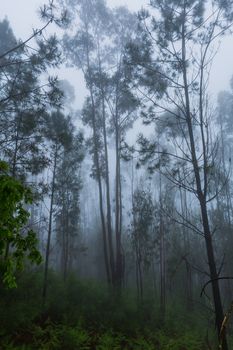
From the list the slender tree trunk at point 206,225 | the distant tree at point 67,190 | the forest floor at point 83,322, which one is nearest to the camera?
the slender tree trunk at point 206,225

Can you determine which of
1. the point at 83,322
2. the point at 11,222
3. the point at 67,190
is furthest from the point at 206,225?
the point at 67,190

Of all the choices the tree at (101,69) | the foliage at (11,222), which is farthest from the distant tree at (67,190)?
the foliage at (11,222)

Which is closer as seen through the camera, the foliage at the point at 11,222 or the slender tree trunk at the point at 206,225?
the foliage at the point at 11,222

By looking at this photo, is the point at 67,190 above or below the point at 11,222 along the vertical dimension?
above

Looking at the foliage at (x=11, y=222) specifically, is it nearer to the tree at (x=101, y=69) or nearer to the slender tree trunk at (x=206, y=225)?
the slender tree trunk at (x=206, y=225)

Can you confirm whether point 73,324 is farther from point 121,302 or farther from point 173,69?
point 173,69

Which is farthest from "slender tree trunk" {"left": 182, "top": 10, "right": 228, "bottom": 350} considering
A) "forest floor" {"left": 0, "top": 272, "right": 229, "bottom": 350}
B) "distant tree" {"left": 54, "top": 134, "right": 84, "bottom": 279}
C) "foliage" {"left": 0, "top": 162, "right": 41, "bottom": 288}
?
"distant tree" {"left": 54, "top": 134, "right": 84, "bottom": 279}

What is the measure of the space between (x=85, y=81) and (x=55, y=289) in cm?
1104

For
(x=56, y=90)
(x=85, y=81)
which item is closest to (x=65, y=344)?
(x=56, y=90)

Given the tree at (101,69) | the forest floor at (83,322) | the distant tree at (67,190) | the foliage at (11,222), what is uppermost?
the tree at (101,69)

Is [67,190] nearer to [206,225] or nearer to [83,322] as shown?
[83,322]

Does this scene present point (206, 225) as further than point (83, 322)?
No

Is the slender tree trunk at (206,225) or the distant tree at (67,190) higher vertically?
the distant tree at (67,190)

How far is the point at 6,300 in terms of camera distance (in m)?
9.27
